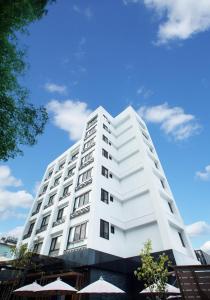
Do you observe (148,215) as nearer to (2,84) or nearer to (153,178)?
(153,178)

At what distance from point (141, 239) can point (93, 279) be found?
6356 millimetres

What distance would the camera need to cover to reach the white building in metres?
17.9

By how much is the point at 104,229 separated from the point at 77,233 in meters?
2.61

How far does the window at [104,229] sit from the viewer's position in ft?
58.3

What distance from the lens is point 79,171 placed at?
2514 centimetres

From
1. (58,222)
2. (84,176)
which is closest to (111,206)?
(84,176)

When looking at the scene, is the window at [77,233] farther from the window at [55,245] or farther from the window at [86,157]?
the window at [86,157]

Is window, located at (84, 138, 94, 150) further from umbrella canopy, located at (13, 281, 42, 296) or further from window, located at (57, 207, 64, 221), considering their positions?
umbrella canopy, located at (13, 281, 42, 296)

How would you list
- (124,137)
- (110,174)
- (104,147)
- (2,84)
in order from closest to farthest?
1. (2,84)
2. (110,174)
3. (104,147)
4. (124,137)

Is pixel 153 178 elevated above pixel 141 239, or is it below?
above

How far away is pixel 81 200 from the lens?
21.5m

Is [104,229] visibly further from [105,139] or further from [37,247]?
[105,139]

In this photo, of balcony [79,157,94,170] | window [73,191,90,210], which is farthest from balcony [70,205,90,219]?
balcony [79,157,94,170]

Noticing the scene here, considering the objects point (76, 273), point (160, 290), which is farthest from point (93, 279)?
point (160, 290)
